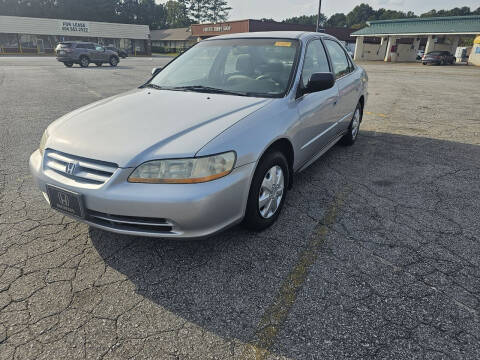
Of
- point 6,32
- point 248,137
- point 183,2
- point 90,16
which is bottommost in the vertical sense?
point 248,137

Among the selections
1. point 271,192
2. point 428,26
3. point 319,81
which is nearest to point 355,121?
point 319,81

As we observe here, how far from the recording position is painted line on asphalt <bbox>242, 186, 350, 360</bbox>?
1.89m

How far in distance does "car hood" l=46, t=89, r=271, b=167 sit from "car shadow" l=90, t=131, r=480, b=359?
82 cm

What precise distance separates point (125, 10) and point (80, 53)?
2818 inches

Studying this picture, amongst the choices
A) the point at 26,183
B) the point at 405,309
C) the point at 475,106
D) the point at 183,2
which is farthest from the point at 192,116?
the point at 183,2

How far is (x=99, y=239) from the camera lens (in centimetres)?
286

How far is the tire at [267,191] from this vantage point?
2678 mm

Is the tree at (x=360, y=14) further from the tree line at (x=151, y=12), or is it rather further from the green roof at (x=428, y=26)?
the green roof at (x=428, y=26)

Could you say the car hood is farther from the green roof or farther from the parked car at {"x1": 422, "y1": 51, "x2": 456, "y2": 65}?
the green roof

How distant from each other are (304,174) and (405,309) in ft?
7.82

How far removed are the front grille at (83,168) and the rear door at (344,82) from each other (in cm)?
304

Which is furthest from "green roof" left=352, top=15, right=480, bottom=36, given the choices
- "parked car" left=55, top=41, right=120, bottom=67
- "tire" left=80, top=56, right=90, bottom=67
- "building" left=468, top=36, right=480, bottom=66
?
"tire" left=80, top=56, right=90, bottom=67

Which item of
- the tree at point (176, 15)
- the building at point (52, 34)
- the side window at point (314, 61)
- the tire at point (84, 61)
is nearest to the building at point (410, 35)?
the tire at point (84, 61)

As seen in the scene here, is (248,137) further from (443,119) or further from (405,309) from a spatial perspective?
(443,119)
